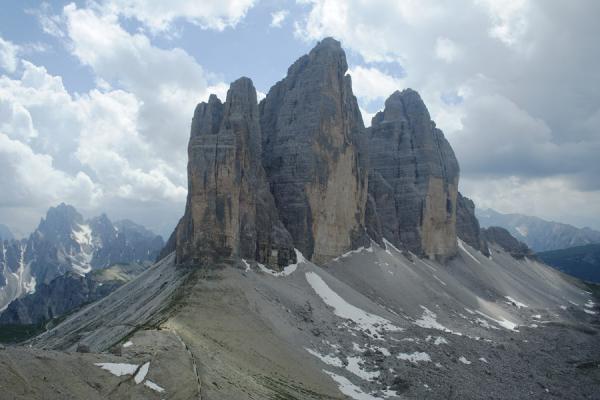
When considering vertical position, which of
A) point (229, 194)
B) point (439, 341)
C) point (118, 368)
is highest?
point (229, 194)

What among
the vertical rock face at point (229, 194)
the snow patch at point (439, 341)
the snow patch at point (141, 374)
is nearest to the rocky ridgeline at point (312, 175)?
the vertical rock face at point (229, 194)

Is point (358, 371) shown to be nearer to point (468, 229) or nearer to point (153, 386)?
point (153, 386)

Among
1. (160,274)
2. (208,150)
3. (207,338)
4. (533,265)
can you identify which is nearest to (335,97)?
(208,150)

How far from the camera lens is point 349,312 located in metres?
59.3

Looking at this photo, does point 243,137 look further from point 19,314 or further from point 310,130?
point 19,314

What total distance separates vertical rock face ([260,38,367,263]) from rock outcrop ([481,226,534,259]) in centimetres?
9045

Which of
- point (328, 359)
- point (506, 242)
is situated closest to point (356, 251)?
point (328, 359)

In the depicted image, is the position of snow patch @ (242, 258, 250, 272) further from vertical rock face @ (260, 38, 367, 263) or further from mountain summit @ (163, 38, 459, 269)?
vertical rock face @ (260, 38, 367, 263)

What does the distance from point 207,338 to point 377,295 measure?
40.7 meters

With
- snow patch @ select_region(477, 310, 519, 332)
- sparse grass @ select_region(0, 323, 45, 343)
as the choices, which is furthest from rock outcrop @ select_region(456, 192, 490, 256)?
sparse grass @ select_region(0, 323, 45, 343)

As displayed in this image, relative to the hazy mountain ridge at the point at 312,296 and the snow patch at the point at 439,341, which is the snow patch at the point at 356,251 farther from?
the snow patch at the point at 439,341

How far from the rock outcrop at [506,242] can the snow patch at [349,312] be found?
110 metres

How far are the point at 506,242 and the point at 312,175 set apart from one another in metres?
114

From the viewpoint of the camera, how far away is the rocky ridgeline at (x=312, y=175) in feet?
194
